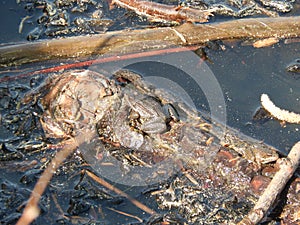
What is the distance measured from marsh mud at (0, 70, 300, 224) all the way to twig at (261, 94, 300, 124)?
1.22 feet

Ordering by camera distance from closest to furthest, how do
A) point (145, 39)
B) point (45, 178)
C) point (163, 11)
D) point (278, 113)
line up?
point (45, 178), point (278, 113), point (145, 39), point (163, 11)

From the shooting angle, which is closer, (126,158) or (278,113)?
(126,158)

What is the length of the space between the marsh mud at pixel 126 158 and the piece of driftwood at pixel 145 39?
0.28 meters

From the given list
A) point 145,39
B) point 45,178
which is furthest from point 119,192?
point 145,39

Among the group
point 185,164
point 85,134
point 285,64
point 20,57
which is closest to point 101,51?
point 20,57

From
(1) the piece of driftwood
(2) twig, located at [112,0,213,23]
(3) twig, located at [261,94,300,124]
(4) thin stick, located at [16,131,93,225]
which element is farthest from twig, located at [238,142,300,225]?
(2) twig, located at [112,0,213,23]

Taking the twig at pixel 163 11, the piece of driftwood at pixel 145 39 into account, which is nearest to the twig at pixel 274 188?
the piece of driftwood at pixel 145 39

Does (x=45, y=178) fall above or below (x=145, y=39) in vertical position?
below

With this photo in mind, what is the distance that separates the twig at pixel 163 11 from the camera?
4.05 meters

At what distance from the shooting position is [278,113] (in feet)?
11.2

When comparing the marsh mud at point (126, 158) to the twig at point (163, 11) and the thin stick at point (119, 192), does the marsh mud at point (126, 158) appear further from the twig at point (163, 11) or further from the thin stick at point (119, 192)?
the twig at point (163, 11)

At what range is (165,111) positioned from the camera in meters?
3.28

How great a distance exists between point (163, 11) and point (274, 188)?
6.48 ft

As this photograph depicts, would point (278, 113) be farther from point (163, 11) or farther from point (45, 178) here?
point (45, 178)
